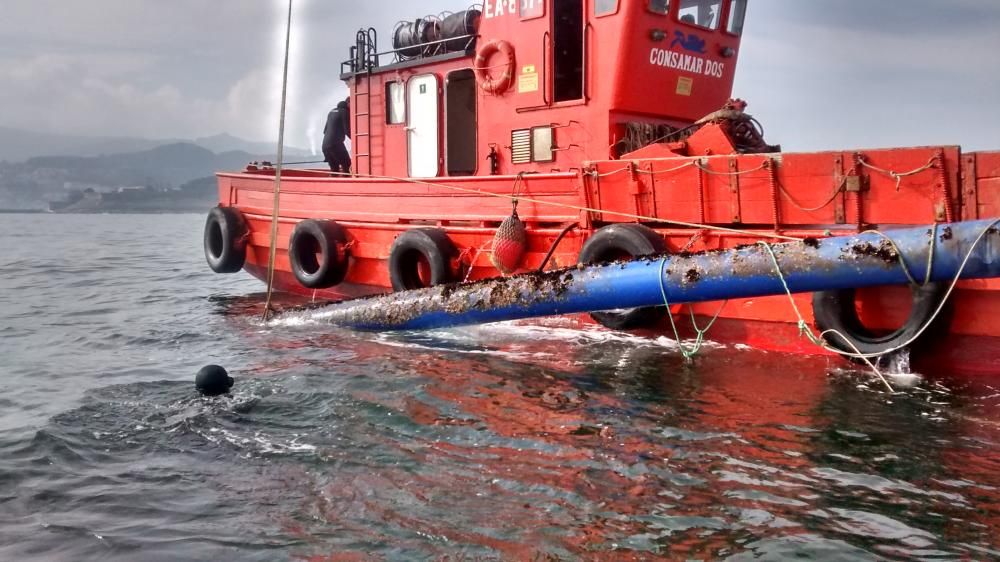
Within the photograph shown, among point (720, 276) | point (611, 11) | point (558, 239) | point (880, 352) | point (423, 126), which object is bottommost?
point (880, 352)

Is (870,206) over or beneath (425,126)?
beneath

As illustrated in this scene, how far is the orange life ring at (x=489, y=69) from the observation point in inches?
356

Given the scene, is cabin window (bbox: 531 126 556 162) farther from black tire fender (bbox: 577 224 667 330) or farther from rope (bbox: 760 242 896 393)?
rope (bbox: 760 242 896 393)

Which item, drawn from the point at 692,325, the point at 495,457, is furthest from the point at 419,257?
the point at 495,457

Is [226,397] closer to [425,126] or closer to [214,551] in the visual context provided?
[214,551]

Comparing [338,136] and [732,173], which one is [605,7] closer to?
[732,173]

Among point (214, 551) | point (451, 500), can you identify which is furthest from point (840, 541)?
point (214, 551)

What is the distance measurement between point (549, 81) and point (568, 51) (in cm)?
82

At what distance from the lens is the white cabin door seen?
1034 centimetres

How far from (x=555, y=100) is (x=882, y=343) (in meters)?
4.63

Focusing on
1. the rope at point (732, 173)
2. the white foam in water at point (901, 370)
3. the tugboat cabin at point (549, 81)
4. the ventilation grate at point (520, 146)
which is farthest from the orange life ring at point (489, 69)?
the white foam in water at point (901, 370)

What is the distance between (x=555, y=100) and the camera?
363 inches

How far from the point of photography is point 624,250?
7.35m

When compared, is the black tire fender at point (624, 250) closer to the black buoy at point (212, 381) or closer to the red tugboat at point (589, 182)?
the red tugboat at point (589, 182)
